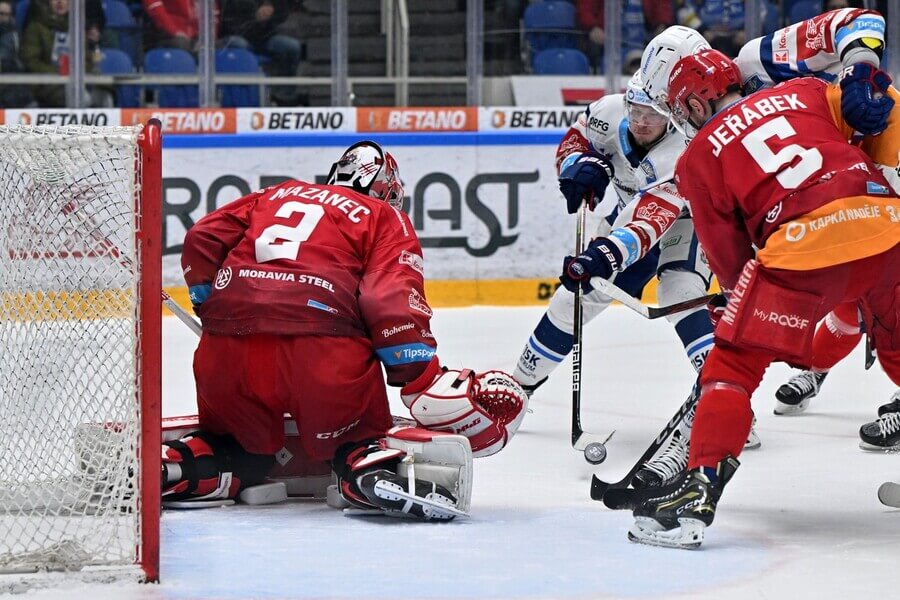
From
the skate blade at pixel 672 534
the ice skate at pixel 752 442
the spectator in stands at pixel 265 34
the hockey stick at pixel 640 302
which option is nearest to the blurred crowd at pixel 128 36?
the spectator in stands at pixel 265 34

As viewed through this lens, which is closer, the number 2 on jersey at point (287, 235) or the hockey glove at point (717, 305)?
the number 2 on jersey at point (287, 235)

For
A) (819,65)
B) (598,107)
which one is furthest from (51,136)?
(598,107)

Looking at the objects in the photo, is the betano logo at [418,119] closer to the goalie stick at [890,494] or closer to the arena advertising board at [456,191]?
the arena advertising board at [456,191]

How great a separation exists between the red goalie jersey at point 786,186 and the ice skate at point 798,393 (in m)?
1.70

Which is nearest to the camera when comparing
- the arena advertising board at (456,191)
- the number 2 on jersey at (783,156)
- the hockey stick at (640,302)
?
the number 2 on jersey at (783,156)

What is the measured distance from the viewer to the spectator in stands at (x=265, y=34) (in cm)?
748

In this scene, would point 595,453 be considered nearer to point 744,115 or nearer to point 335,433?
point 335,433

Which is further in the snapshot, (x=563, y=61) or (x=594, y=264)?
(x=563, y=61)

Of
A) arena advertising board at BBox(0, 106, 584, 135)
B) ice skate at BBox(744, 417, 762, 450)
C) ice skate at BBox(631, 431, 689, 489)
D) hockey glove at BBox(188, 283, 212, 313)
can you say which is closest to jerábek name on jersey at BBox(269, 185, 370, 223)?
hockey glove at BBox(188, 283, 212, 313)

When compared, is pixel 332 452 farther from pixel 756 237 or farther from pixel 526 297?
pixel 526 297

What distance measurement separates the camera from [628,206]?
4258 millimetres

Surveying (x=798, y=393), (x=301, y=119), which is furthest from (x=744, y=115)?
(x=301, y=119)

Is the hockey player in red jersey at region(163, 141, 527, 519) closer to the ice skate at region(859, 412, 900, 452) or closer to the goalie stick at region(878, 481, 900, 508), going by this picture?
the goalie stick at region(878, 481, 900, 508)

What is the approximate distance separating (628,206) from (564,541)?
1.51 meters
